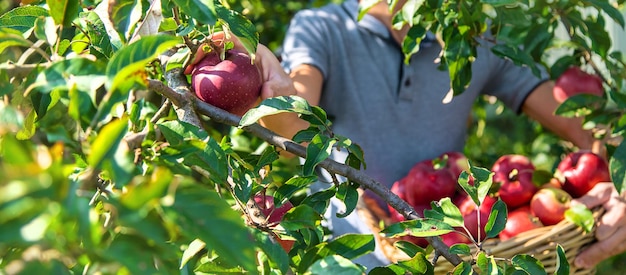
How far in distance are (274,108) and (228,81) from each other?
0.15m

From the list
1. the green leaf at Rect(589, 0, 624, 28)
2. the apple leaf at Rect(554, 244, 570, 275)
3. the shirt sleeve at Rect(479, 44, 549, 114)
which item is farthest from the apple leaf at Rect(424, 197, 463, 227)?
the shirt sleeve at Rect(479, 44, 549, 114)

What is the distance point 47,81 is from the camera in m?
0.63

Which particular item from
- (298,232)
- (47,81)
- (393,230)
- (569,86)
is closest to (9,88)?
(47,81)

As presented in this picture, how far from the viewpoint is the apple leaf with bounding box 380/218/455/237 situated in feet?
2.86

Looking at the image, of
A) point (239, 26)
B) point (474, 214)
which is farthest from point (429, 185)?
point (239, 26)

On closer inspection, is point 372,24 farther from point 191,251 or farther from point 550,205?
point 191,251

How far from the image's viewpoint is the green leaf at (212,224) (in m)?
0.55

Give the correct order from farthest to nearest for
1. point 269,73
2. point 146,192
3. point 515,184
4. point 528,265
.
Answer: point 515,184 → point 269,73 → point 528,265 → point 146,192

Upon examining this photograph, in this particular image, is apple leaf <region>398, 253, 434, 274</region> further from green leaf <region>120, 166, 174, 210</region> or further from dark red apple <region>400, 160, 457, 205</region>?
dark red apple <region>400, 160, 457, 205</region>

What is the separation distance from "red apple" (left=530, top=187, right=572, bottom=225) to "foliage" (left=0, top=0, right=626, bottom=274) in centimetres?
15

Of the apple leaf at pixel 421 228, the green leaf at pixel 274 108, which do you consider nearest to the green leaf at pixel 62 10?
the green leaf at pixel 274 108

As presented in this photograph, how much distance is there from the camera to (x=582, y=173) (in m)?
1.53

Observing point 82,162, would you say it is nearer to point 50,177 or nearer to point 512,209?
point 50,177

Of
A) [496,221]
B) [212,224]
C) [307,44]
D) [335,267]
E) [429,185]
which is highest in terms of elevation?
[212,224]
